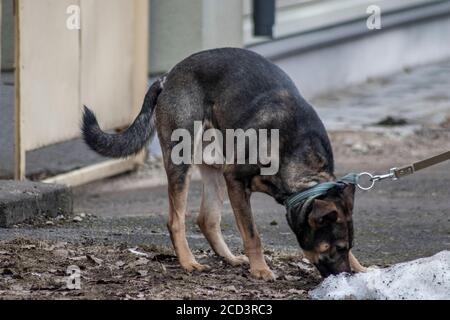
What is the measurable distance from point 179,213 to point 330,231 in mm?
968

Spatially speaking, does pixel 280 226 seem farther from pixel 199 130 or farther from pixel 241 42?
pixel 241 42

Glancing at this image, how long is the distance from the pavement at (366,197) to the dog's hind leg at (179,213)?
55 cm

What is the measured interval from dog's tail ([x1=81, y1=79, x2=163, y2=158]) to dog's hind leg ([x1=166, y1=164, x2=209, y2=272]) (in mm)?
333

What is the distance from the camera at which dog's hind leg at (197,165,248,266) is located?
680cm

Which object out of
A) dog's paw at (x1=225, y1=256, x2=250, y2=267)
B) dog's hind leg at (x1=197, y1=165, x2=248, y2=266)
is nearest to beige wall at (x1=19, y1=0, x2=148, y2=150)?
dog's hind leg at (x1=197, y1=165, x2=248, y2=266)

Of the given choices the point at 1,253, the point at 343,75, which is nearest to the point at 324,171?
the point at 1,253

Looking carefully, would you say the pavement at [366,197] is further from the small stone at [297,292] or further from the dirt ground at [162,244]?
the small stone at [297,292]

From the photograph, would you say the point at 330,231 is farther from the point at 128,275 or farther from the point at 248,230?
the point at 128,275

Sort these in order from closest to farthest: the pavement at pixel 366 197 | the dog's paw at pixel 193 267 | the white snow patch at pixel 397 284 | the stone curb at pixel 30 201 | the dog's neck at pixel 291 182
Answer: the white snow patch at pixel 397 284 < the dog's neck at pixel 291 182 < the dog's paw at pixel 193 267 < the pavement at pixel 366 197 < the stone curb at pixel 30 201

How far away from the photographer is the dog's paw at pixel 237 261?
6.66 metres

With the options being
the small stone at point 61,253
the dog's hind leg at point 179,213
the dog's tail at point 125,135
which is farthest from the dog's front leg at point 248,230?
the small stone at point 61,253

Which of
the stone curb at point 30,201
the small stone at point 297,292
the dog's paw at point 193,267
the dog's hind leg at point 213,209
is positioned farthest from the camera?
the stone curb at point 30,201

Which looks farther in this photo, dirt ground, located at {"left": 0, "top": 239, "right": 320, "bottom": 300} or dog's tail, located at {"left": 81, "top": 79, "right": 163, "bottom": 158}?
dog's tail, located at {"left": 81, "top": 79, "right": 163, "bottom": 158}

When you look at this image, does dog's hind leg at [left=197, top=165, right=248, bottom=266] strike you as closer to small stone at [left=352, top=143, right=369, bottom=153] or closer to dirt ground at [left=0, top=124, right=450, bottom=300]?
dirt ground at [left=0, top=124, right=450, bottom=300]
